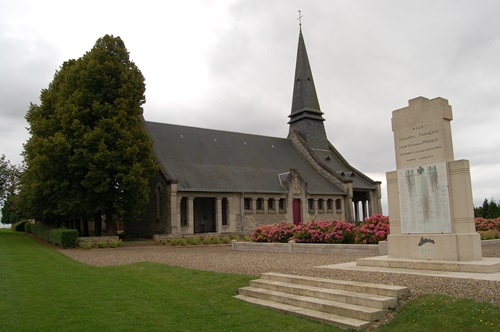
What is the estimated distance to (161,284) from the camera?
1009 cm

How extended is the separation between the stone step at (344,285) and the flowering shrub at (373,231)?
7.63 m

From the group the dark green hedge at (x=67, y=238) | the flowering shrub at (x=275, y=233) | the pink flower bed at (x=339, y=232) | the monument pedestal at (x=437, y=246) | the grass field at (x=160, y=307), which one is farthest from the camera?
the dark green hedge at (x=67, y=238)

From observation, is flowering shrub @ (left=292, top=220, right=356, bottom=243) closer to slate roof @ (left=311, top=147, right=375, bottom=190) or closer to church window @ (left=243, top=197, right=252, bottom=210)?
church window @ (left=243, top=197, right=252, bottom=210)

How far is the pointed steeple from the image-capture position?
44094 mm

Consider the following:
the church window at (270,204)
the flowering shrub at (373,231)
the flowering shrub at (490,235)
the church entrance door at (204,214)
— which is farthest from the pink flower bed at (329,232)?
the church entrance door at (204,214)

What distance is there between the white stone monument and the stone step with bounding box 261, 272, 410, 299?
241 cm

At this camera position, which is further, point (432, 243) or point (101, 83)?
point (101, 83)

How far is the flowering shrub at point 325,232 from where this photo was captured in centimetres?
1725

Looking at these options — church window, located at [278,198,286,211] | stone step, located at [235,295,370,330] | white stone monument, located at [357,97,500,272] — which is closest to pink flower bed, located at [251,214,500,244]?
white stone monument, located at [357,97,500,272]

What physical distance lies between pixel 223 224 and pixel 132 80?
13.1 metres

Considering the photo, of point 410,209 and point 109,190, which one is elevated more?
point 109,190

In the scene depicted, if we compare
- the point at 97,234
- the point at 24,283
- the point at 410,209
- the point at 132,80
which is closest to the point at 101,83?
the point at 132,80

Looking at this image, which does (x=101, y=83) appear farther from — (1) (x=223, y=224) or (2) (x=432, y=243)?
(2) (x=432, y=243)

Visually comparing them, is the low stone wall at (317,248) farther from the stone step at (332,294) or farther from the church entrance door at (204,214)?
the church entrance door at (204,214)
